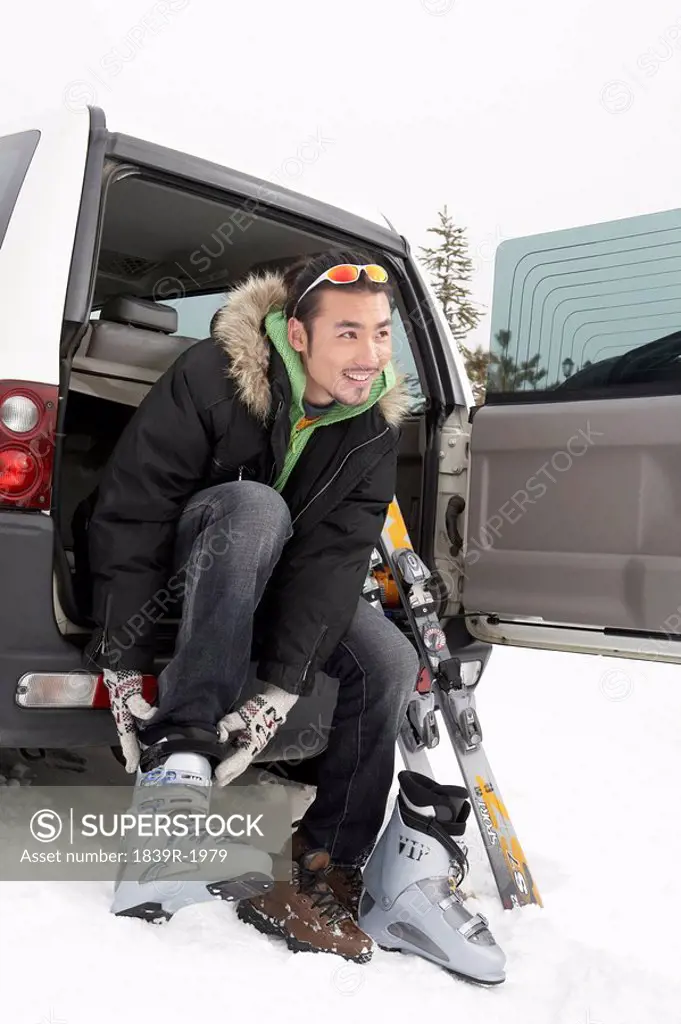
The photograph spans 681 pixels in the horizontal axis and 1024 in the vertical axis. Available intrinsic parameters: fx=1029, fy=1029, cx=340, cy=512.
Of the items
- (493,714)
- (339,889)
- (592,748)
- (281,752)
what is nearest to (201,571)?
(281,752)

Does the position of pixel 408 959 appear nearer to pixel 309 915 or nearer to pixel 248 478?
pixel 309 915

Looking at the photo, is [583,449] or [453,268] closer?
[583,449]

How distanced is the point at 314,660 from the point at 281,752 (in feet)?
1.39

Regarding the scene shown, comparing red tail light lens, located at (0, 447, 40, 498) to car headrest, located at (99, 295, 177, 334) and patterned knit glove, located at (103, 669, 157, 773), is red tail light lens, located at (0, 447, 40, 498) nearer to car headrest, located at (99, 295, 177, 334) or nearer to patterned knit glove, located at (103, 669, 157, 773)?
patterned knit glove, located at (103, 669, 157, 773)

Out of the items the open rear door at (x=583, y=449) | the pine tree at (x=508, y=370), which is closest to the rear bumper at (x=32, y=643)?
the open rear door at (x=583, y=449)

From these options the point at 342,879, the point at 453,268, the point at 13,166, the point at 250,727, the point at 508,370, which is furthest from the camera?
the point at 453,268

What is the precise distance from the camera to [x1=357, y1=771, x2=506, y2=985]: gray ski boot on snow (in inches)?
87.1

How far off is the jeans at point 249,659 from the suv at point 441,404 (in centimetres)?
23

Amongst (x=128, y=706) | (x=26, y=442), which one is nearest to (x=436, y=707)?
(x=128, y=706)

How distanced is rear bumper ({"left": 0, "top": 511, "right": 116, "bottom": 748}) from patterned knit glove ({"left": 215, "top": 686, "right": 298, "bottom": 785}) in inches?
15.3

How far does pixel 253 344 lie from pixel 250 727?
851 mm

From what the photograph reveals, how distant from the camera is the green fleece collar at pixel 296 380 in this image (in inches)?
92.2

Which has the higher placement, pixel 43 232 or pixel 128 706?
pixel 43 232

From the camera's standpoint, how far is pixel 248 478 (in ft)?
7.84
